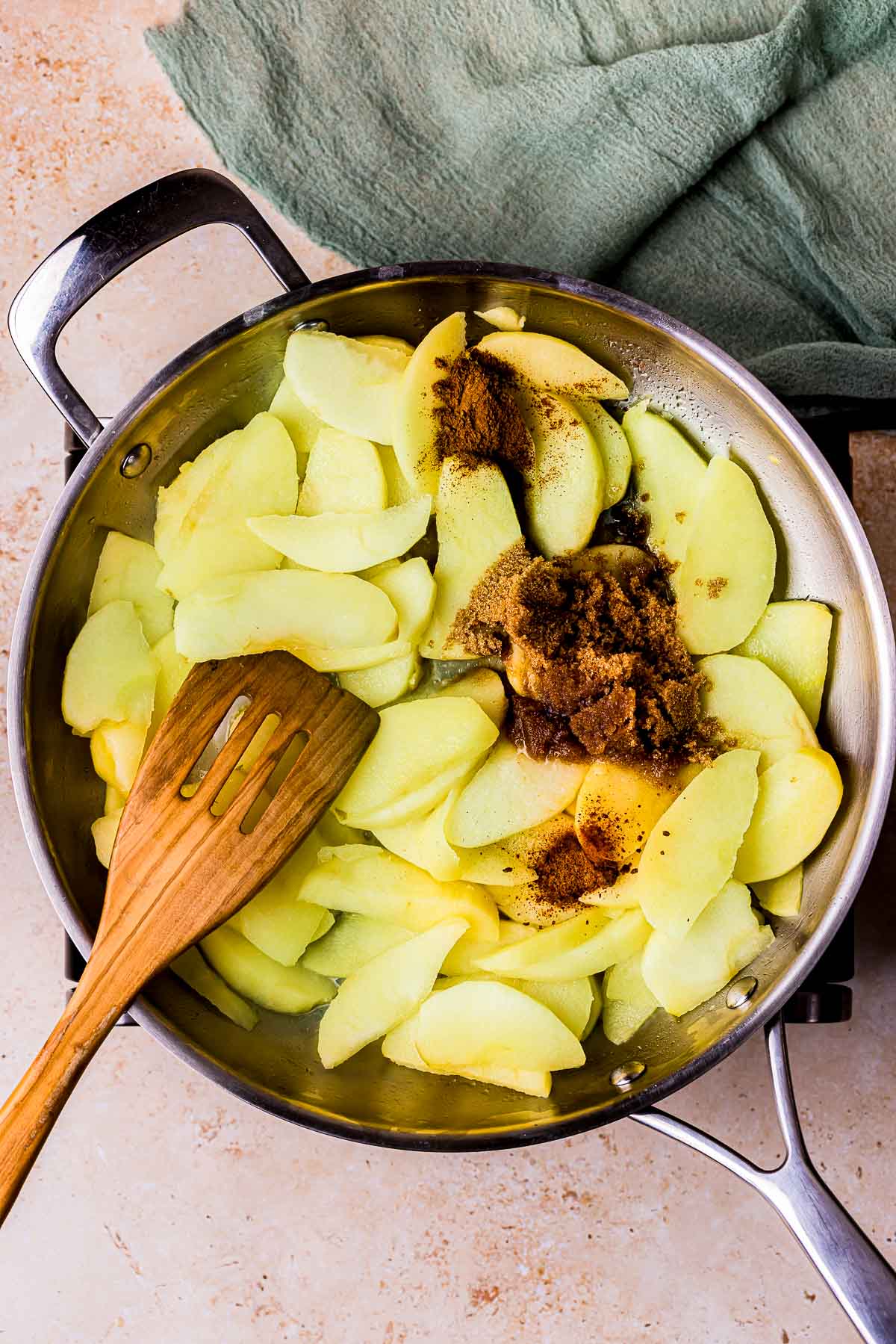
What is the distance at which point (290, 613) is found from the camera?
2.89ft

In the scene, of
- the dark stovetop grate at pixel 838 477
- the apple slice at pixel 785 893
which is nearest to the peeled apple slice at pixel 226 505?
the dark stovetop grate at pixel 838 477

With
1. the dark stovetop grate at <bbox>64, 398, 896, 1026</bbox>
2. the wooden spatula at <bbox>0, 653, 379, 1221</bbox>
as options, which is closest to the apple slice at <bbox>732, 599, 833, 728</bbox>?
the dark stovetop grate at <bbox>64, 398, 896, 1026</bbox>

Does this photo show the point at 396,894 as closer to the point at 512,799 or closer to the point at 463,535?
the point at 512,799

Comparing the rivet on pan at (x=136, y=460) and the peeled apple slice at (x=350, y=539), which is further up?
the rivet on pan at (x=136, y=460)

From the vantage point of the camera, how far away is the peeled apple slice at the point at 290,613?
2.86ft

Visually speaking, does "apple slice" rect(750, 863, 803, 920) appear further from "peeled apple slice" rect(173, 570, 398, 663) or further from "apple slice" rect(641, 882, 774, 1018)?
"peeled apple slice" rect(173, 570, 398, 663)

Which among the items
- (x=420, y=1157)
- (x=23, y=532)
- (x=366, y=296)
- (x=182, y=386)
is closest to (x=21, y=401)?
(x=23, y=532)

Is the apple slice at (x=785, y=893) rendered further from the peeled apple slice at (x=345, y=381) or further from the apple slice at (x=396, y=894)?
the peeled apple slice at (x=345, y=381)

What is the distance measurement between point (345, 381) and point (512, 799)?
1.21ft

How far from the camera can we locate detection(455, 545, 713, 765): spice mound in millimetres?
851

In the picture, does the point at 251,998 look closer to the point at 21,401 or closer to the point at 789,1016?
the point at 789,1016

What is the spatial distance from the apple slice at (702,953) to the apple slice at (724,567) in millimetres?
209

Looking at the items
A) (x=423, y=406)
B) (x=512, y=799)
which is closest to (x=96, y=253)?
(x=423, y=406)

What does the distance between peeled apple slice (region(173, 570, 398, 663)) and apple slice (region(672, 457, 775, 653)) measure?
25 cm
